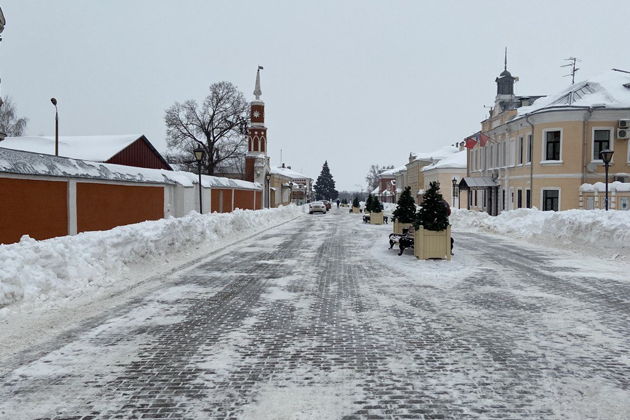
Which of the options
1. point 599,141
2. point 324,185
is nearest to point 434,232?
point 599,141

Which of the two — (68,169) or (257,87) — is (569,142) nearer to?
(68,169)

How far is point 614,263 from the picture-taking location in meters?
13.7

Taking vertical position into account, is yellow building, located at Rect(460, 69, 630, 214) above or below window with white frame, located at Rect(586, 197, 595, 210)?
above

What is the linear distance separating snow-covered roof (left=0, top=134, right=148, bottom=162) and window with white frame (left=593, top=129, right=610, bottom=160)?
2991 centimetres

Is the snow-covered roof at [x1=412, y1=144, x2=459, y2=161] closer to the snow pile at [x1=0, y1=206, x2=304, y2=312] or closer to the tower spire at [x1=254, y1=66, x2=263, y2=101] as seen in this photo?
the tower spire at [x1=254, y1=66, x2=263, y2=101]

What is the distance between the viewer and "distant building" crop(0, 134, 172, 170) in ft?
96.5

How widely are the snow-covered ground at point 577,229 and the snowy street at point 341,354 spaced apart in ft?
18.9

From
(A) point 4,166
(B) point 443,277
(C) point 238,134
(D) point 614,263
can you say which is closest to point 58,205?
(A) point 4,166

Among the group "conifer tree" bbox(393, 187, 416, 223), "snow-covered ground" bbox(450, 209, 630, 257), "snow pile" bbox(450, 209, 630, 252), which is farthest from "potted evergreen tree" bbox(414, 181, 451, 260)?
"conifer tree" bbox(393, 187, 416, 223)

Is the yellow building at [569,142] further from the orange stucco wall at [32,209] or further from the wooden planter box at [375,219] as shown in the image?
the orange stucco wall at [32,209]

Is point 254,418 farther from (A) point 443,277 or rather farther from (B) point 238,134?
(B) point 238,134

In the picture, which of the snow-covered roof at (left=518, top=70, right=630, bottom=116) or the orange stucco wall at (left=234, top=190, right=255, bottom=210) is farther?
the orange stucco wall at (left=234, top=190, right=255, bottom=210)

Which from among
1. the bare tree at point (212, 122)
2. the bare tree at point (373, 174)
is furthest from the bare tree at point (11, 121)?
the bare tree at point (373, 174)

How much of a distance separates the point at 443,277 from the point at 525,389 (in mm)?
6508
